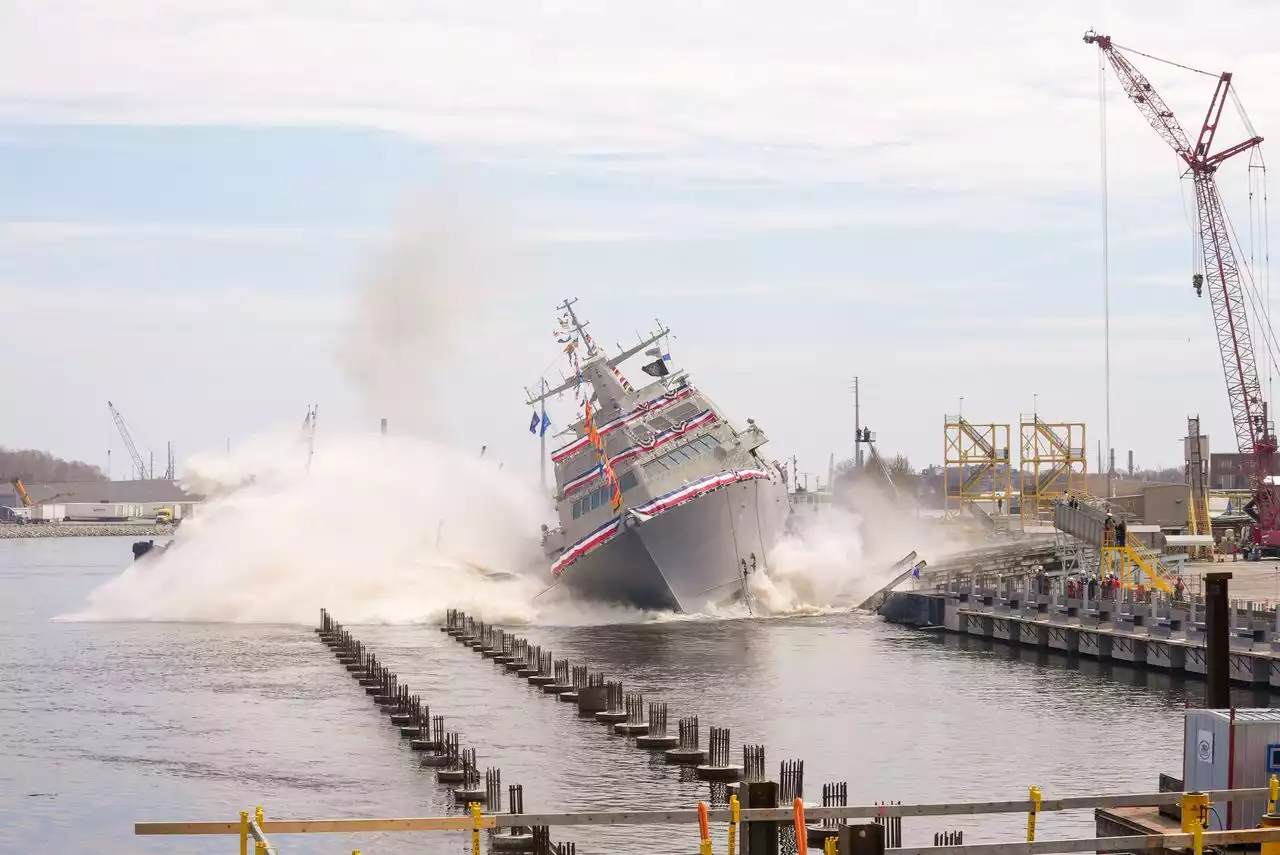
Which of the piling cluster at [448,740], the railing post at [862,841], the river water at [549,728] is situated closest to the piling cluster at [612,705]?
the piling cluster at [448,740]

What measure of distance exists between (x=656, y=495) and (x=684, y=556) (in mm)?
3071

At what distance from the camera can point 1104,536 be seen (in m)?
75.7

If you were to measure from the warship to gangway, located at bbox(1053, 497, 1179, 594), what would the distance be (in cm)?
1444

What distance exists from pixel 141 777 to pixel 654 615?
41.8m

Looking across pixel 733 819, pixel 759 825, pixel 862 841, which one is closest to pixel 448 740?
pixel 759 825

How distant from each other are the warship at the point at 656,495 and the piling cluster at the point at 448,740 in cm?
722

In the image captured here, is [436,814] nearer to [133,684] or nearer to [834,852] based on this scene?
[834,852]

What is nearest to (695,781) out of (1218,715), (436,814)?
(436,814)

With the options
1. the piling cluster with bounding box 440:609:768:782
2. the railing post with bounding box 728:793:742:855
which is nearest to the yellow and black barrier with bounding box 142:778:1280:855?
the railing post with bounding box 728:793:742:855

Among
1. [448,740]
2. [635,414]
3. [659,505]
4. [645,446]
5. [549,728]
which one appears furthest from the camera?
[635,414]

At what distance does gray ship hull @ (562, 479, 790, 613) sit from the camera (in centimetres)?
7788

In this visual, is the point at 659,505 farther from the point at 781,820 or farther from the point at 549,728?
the point at 781,820

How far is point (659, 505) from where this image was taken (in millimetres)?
77062

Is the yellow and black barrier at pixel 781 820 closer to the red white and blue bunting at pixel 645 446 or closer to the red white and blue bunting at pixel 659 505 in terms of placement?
the red white and blue bunting at pixel 659 505
